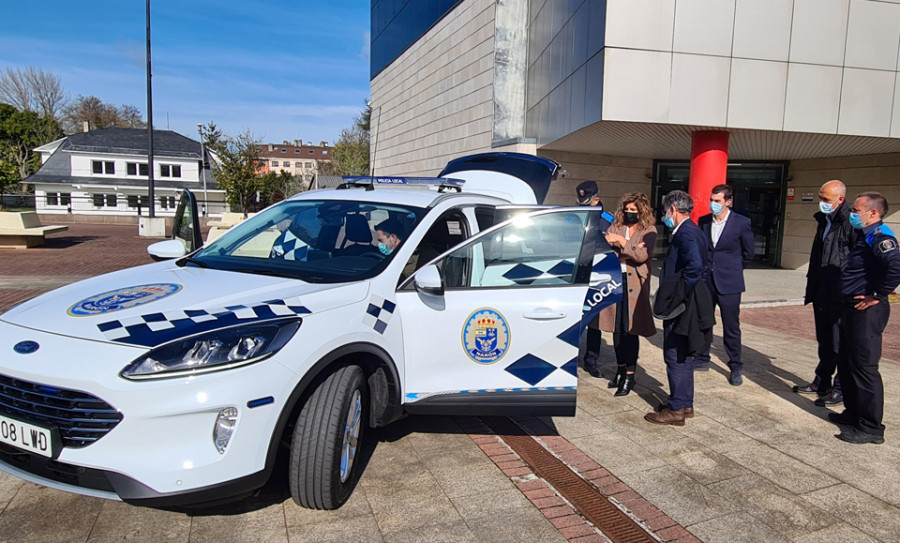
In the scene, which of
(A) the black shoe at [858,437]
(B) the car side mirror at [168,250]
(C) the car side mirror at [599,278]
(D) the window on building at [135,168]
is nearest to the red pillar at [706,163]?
(A) the black shoe at [858,437]

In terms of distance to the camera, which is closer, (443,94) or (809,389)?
(809,389)

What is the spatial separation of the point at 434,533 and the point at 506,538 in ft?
1.15

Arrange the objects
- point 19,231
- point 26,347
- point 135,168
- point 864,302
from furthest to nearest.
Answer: point 135,168, point 19,231, point 864,302, point 26,347

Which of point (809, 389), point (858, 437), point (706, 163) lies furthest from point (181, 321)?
point (706, 163)

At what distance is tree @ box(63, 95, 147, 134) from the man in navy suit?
70.8 metres

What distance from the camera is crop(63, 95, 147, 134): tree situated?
63562mm

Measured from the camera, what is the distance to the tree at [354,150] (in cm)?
4819

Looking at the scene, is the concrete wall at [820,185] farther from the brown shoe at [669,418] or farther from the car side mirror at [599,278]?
the car side mirror at [599,278]

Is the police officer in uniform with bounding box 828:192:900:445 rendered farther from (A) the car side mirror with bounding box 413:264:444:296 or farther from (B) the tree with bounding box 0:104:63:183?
(B) the tree with bounding box 0:104:63:183

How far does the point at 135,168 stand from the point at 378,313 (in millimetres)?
58480

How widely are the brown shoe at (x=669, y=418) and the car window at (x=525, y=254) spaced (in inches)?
58.3

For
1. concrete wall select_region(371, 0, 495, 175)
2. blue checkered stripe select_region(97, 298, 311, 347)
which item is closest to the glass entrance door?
concrete wall select_region(371, 0, 495, 175)

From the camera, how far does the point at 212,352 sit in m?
2.48

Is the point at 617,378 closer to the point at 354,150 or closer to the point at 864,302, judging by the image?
the point at 864,302
